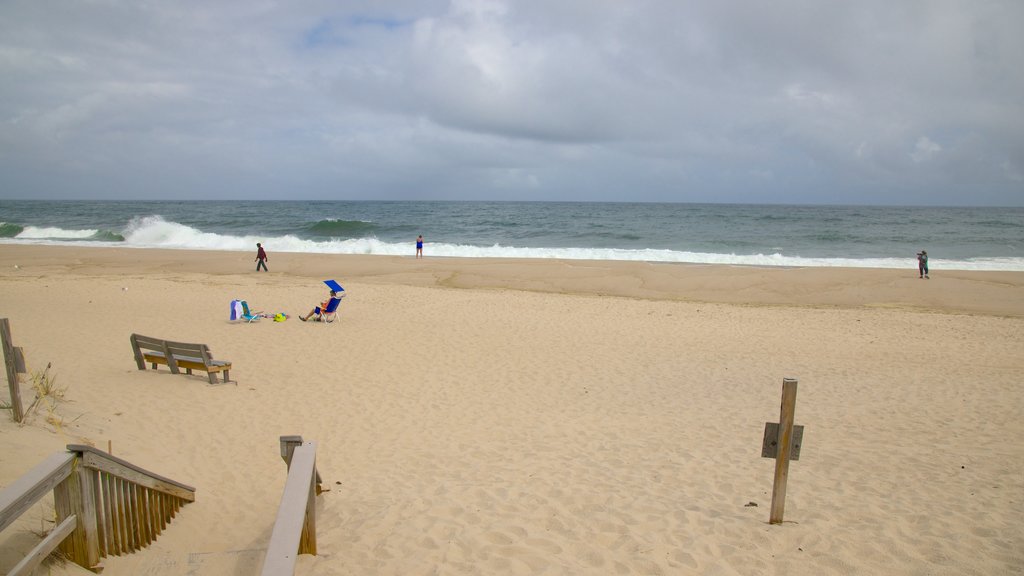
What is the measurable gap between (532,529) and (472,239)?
1599 inches

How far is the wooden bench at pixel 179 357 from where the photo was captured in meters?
8.91

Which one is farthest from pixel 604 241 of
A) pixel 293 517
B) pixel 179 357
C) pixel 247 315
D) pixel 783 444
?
pixel 293 517

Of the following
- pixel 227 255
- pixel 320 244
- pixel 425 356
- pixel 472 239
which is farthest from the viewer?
pixel 472 239

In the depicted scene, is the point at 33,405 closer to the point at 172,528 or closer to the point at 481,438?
the point at 172,528

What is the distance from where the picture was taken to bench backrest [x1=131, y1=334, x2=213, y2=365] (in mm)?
8906

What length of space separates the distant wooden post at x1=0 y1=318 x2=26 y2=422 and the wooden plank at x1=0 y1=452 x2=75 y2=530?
3.58 metres

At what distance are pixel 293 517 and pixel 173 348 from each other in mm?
7417

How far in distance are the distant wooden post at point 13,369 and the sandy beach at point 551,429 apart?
0.20m

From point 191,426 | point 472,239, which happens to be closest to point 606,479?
point 191,426

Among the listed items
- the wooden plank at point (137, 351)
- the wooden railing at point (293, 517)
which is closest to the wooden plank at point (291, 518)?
the wooden railing at point (293, 517)

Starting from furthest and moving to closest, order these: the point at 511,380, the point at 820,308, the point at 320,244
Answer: the point at 320,244, the point at 820,308, the point at 511,380

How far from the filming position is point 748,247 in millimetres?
38344

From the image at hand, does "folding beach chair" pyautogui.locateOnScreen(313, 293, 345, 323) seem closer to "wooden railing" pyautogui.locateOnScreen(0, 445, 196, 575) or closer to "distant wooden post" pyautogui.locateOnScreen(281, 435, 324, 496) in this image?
"wooden railing" pyautogui.locateOnScreen(0, 445, 196, 575)

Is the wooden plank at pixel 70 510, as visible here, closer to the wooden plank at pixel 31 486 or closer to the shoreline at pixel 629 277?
the wooden plank at pixel 31 486
